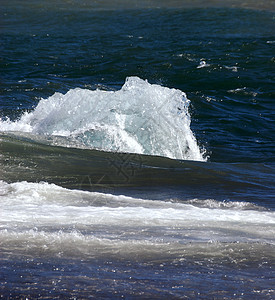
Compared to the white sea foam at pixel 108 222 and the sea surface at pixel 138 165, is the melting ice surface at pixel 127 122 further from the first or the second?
the white sea foam at pixel 108 222

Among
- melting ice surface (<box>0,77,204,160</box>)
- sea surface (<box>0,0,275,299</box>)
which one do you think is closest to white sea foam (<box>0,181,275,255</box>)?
sea surface (<box>0,0,275,299</box>)

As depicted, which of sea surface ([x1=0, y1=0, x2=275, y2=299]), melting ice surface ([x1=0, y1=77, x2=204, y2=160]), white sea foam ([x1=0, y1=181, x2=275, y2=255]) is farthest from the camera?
melting ice surface ([x1=0, y1=77, x2=204, y2=160])

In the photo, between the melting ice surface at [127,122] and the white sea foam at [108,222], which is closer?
the white sea foam at [108,222]

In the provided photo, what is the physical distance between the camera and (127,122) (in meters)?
9.08

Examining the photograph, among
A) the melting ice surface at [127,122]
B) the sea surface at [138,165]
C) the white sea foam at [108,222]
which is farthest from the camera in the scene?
the melting ice surface at [127,122]

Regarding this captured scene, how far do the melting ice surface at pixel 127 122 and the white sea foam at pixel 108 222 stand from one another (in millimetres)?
3047

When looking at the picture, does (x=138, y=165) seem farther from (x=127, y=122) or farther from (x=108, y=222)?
(x=108, y=222)

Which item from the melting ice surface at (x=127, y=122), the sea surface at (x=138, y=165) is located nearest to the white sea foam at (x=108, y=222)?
the sea surface at (x=138, y=165)

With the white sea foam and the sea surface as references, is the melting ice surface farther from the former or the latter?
the white sea foam

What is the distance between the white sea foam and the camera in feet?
13.4

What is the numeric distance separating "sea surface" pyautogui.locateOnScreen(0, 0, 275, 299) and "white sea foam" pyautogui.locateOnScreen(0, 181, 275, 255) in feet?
0.06

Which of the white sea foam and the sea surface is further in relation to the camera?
the white sea foam

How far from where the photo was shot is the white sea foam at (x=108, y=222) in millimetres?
4074

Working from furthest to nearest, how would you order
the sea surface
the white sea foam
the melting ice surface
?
the melting ice surface
the white sea foam
the sea surface
